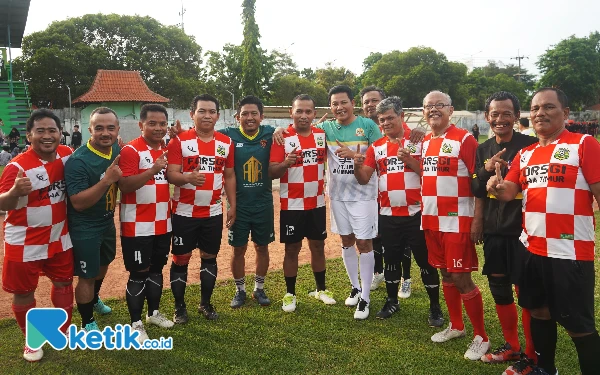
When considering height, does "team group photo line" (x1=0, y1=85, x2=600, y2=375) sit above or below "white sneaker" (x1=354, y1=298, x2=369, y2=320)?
above

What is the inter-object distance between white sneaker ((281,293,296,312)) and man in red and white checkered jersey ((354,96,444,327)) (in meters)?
1.32

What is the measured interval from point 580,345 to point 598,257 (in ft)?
15.3

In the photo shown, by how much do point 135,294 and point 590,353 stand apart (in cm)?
411

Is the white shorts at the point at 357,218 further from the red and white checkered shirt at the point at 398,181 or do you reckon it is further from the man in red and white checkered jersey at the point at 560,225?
the man in red and white checkered jersey at the point at 560,225

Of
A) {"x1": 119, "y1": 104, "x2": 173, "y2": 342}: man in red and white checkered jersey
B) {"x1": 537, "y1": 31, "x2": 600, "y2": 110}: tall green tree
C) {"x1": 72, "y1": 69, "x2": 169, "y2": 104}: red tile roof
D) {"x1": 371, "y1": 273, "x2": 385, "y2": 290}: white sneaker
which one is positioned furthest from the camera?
{"x1": 537, "y1": 31, "x2": 600, "y2": 110}: tall green tree

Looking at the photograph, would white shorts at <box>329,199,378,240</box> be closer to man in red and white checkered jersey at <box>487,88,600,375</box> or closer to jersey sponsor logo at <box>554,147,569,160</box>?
A: man in red and white checkered jersey at <box>487,88,600,375</box>

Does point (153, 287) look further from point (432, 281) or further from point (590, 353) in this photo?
point (590, 353)

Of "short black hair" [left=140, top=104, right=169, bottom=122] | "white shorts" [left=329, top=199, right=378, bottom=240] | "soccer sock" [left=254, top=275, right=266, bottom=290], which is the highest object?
"short black hair" [left=140, top=104, right=169, bottom=122]

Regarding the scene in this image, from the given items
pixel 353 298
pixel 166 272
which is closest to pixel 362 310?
pixel 353 298

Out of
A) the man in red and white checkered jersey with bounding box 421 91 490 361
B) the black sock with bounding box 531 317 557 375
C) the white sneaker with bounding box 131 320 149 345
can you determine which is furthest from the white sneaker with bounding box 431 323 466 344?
the white sneaker with bounding box 131 320 149 345

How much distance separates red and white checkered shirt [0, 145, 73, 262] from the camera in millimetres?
4020

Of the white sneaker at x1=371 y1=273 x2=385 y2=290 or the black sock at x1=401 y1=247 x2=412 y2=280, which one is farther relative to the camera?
the white sneaker at x1=371 y1=273 x2=385 y2=290

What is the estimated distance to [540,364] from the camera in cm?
361

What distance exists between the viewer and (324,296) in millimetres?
5664
